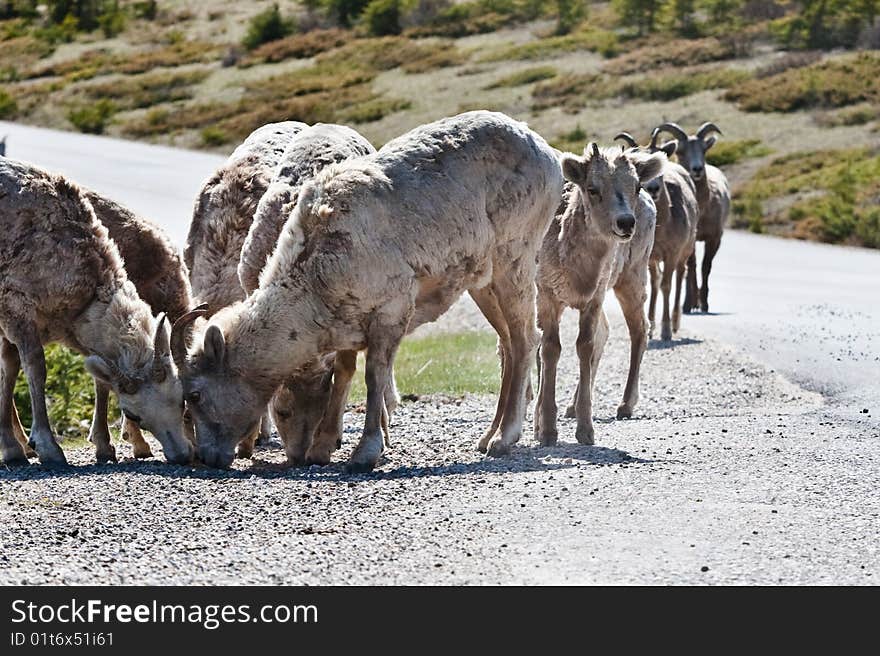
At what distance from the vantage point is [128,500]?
31.9 feet

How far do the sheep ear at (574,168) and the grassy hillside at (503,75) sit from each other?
70.3ft

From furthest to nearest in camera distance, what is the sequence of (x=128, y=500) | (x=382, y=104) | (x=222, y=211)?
(x=382, y=104) → (x=222, y=211) → (x=128, y=500)

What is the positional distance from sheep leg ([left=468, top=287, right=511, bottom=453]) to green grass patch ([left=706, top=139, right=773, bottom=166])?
30907 millimetres

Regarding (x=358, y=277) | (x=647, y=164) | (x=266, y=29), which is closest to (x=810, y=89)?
(x=266, y=29)

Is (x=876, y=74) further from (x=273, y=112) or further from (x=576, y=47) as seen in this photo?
(x=273, y=112)

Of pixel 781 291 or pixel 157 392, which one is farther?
pixel 781 291

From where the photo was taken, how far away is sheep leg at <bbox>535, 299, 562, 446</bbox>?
1245 cm

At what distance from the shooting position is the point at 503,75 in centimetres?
5928

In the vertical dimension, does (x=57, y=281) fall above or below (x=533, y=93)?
above

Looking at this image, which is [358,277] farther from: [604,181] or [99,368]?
[604,181]

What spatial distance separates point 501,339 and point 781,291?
1246cm

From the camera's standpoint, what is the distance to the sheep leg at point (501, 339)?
1252cm
